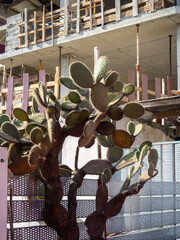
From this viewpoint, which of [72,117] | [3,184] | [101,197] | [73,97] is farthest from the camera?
[101,197]

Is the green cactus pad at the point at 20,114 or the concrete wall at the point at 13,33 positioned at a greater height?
the concrete wall at the point at 13,33

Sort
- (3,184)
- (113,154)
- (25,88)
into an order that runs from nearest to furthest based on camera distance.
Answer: (3,184) → (113,154) → (25,88)

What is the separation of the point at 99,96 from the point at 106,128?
52cm

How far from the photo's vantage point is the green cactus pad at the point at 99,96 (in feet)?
12.9

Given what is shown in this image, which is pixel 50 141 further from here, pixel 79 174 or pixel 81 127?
pixel 79 174

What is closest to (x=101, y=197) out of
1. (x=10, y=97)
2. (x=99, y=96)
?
(x=99, y=96)

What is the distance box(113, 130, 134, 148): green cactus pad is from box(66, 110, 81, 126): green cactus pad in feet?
1.55

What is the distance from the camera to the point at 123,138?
436 centimetres

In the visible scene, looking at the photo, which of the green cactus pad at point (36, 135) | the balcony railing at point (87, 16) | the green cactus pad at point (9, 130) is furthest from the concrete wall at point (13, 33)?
the green cactus pad at point (36, 135)

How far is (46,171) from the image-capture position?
13.8 feet

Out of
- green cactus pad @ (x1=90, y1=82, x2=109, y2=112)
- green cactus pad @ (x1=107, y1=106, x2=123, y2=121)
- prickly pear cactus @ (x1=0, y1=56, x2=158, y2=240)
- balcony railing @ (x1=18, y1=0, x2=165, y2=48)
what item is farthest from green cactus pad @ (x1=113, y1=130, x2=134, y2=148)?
balcony railing @ (x1=18, y1=0, x2=165, y2=48)

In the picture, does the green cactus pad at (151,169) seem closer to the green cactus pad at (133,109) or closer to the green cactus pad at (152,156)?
the green cactus pad at (152,156)

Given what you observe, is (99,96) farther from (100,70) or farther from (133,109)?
(133,109)

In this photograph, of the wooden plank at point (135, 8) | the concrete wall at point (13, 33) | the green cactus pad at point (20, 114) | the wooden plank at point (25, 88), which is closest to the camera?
the green cactus pad at point (20, 114)
